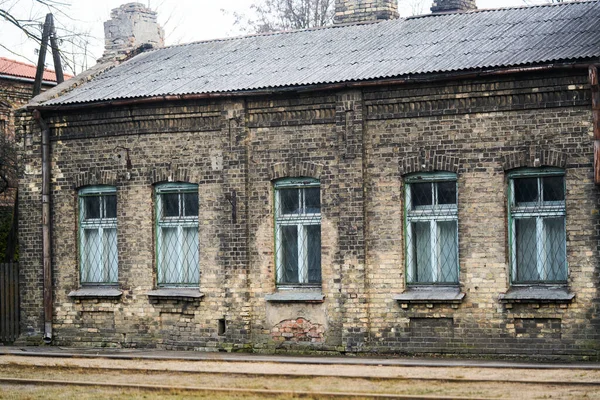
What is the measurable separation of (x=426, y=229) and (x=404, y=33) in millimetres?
4208

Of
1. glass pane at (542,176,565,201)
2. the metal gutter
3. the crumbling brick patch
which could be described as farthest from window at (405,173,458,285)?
the crumbling brick patch

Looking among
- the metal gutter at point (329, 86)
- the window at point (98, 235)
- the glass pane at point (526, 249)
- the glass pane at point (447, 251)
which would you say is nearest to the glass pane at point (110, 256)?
the window at point (98, 235)

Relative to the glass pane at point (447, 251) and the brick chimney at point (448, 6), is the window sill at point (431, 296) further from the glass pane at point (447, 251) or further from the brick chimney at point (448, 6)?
the brick chimney at point (448, 6)

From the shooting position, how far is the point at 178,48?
21812 millimetres

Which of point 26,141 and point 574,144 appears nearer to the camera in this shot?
point 574,144

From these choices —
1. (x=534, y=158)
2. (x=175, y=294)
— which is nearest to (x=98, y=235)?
(x=175, y=294)

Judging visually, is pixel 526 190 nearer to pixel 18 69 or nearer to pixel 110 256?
pixel 110 256

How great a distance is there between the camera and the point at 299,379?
13.6 m

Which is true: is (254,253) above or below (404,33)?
below

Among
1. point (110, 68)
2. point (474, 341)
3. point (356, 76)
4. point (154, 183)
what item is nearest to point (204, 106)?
point (154, 183)

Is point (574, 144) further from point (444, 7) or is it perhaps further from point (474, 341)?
point (444, 7)

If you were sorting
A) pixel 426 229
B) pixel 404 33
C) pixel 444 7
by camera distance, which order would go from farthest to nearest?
pixel 444 7 < pixel 404 33 < pixel 426 229

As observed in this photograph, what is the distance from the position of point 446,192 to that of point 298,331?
328cm

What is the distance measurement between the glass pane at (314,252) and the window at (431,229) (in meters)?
1.55
